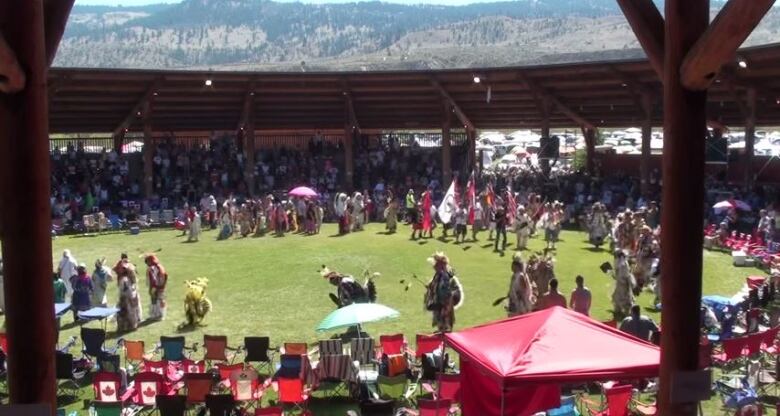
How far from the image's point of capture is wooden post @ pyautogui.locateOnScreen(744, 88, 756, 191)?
27.2 meters

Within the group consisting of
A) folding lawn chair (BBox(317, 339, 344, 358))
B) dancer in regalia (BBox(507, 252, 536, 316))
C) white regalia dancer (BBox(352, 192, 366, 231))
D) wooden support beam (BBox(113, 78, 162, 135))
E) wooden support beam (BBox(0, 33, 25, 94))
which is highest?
wooden support beam (BBox(113, 78, 162, 135))

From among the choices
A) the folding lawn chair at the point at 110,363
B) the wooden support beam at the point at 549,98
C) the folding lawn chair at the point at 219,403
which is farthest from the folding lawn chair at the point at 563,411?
the wooden support beam at the point at 549,98

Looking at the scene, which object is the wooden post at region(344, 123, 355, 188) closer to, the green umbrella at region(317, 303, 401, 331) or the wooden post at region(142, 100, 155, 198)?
the wooden post at region(142, 100, 155, 198)

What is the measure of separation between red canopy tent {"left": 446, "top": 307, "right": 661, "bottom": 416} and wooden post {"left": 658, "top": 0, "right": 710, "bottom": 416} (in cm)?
232

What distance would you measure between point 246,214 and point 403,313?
42.0ft

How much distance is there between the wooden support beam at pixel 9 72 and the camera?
154 inches

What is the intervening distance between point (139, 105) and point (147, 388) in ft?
80.2

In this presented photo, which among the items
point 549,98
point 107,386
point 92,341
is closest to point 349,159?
point 549,98

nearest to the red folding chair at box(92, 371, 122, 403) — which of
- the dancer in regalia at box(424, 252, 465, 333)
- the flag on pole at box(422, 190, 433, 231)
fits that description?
the dancer in regalia at box(424, 252, 465, 333)

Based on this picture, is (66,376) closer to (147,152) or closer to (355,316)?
(355,316)

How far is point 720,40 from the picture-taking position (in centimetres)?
388

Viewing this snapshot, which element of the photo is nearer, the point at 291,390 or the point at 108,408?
the point at 108,408

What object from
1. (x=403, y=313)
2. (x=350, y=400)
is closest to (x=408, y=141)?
(x=403, y=313)

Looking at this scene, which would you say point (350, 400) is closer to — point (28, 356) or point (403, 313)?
point (403, 313)
